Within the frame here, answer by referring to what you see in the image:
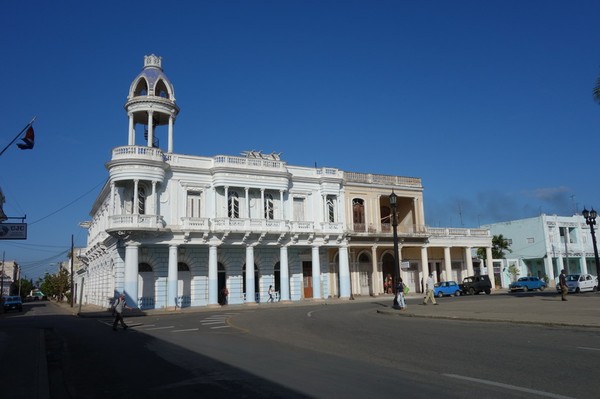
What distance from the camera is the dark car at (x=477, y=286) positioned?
145ft

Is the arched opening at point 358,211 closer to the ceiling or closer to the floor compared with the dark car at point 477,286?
closer to the ceiling

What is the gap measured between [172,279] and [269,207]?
33.1 ft

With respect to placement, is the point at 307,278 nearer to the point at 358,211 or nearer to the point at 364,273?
the point at 364,273

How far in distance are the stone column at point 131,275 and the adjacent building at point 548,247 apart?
4602 centimetres

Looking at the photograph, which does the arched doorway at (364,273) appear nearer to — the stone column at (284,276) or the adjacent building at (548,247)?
the stone column at (284,276)

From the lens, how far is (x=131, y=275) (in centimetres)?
3338

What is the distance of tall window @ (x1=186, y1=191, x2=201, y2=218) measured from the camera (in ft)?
123

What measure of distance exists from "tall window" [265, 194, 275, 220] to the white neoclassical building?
0.27ft

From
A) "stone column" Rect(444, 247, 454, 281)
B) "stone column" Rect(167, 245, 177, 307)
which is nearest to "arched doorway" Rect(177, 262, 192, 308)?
"stone column" Rect(167, 245, 177, 307)

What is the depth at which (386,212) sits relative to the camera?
5000 centimetres

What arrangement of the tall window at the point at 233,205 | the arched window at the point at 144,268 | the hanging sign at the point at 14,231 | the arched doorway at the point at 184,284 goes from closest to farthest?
the hanging sign at the point at 14,231, the arched window at the point at 144,268, the arched doorway at the point at 184,284, the tall window at the point at 233,205

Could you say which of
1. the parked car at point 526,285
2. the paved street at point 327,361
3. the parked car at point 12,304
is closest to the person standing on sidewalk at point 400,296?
the paved street at point 327,361

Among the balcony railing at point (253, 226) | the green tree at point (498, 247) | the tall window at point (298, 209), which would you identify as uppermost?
the tall window at point (298, 209)

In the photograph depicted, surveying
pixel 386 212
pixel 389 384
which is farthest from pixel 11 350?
pixel 386 212
